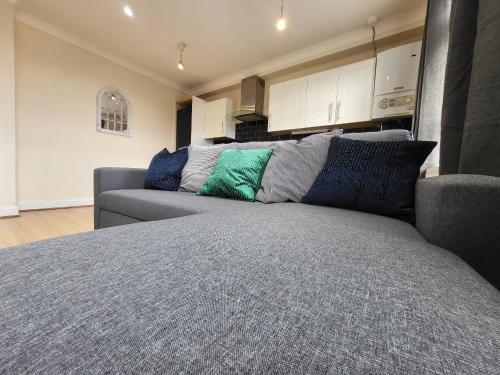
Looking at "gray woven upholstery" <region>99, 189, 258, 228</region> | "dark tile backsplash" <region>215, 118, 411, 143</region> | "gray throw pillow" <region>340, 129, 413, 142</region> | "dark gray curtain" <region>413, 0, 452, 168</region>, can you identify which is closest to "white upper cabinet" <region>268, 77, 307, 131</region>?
"dark tile backsplash" <region>215, 118, 411, 143</region>

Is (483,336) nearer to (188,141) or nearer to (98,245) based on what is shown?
(98,245)

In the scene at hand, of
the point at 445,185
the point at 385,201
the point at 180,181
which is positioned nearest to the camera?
the point at 445,185

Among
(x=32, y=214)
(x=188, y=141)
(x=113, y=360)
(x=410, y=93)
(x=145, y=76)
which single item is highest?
(x=145, y=76)

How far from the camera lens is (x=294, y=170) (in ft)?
4.09

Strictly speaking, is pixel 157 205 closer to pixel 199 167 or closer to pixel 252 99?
pixel 199 167

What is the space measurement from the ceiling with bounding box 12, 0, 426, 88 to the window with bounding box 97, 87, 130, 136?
65 cm

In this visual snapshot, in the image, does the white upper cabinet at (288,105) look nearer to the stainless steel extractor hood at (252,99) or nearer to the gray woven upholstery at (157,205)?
the stainless steel extractor hood at (252,99)

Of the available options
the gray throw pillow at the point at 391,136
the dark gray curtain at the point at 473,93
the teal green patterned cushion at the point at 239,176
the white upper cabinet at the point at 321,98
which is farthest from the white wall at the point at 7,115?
Result: the dark gray curtain at the point at 473,93

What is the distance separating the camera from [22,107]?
2697 mm

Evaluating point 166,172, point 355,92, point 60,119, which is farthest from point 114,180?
point 355,92

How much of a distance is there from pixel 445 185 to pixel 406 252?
0.82 feet

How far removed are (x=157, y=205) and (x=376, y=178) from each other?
105 cm

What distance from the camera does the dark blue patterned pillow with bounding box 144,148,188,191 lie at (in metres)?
1.65

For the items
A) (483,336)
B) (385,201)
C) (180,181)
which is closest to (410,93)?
(385,201)
